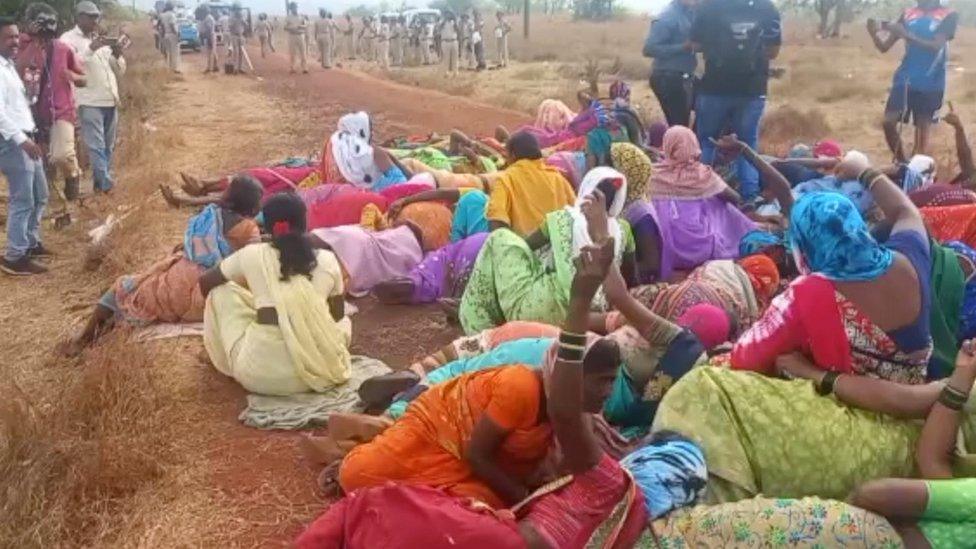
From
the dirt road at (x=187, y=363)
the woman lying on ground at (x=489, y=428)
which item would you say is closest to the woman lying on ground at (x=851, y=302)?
the woman lying on ground at (x=489, y=428)

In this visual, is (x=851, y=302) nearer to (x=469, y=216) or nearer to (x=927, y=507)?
(x=927, y=507)

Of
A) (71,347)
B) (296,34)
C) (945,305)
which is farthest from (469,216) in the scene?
(296,34)

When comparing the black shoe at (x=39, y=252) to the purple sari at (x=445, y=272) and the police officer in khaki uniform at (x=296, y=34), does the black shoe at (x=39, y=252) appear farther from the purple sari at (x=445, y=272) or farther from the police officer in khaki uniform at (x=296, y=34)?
the police officer in khaki uniform at (x=296, y=34)

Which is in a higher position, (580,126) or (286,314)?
(580,126)

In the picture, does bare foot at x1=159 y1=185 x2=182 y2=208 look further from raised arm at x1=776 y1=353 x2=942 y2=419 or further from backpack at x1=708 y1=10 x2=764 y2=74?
raised arm at x1=776 y1=353 x2=942 y2=419

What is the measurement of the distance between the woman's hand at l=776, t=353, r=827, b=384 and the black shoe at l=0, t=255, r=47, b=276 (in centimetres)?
554

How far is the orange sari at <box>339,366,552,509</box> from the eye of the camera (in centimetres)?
302

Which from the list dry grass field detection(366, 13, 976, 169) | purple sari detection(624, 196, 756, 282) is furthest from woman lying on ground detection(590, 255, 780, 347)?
dry grass field detection(366, 13, 976, 169)

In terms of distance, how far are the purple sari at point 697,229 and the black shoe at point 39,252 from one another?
4590 mm

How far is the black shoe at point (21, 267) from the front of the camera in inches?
270

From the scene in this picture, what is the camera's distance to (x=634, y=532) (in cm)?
289

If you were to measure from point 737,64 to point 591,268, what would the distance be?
17.1ft

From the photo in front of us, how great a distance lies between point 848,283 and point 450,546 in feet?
5.36

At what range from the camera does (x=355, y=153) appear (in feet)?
26.0
